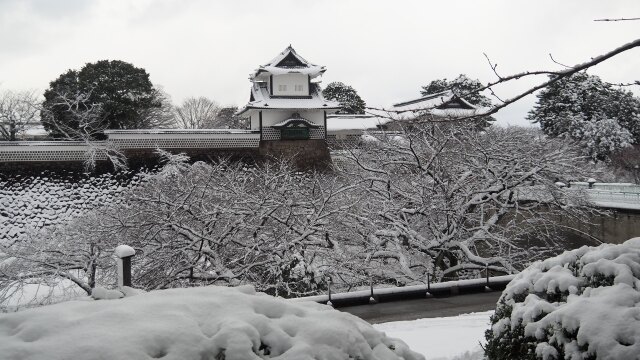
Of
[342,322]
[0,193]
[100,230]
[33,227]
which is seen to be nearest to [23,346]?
[342,322]

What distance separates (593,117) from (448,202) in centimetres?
2175

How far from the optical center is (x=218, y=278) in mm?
12117

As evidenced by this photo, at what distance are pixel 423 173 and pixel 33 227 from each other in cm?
1625

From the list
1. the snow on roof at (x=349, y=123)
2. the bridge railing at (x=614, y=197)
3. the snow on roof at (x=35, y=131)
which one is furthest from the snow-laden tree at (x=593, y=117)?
the snow on roof at (x=35, y=131)

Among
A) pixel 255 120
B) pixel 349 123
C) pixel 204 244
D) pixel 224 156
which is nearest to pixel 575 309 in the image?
pixel 204 244

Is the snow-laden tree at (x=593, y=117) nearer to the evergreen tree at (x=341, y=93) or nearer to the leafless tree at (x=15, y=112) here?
the evergreen tree at (x=341, y=93)

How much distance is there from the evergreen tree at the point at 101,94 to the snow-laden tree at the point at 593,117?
2466cm

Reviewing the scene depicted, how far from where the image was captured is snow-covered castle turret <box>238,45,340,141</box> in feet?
94.4

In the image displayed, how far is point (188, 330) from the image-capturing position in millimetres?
2324

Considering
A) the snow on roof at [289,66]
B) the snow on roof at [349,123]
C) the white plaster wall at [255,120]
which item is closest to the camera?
the snow on roof at [289,66]

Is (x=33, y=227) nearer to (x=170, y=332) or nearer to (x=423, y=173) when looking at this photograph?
(x=423, y=173)

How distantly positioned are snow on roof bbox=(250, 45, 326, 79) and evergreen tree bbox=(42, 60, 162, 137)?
24.9 feet

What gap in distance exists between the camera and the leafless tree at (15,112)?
27750 millimetres

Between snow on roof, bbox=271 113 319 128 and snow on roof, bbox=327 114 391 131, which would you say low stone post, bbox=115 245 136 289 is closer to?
snow on roof, bbox=271 113 319 128
